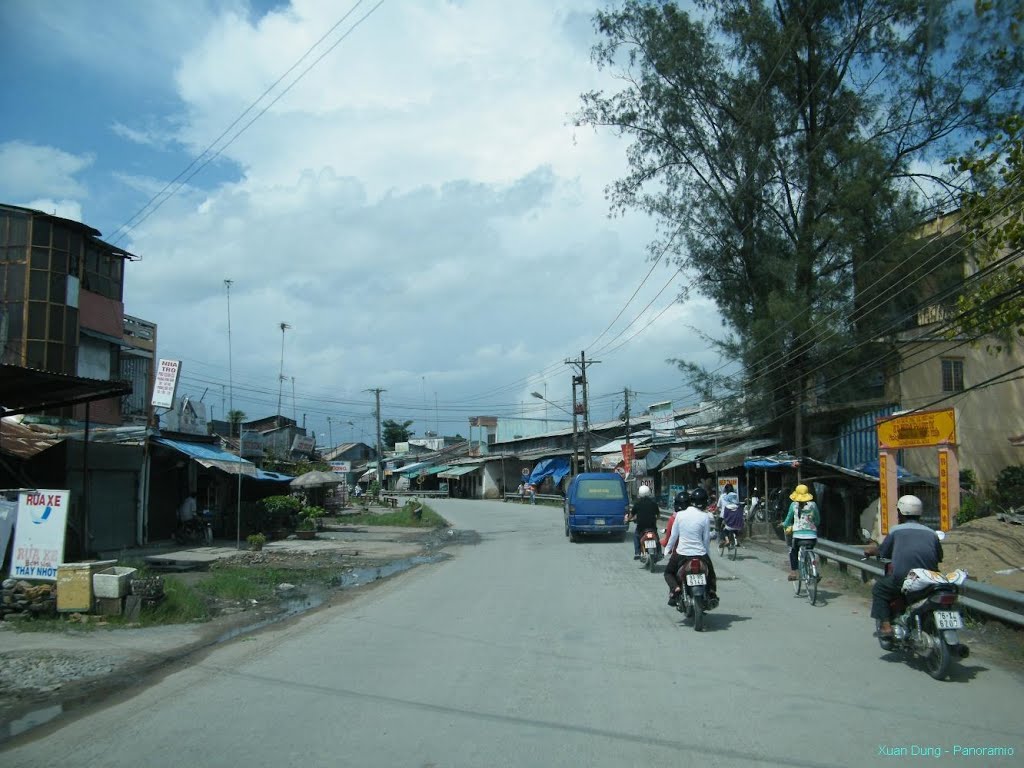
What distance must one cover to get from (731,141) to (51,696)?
→ 27.2 m

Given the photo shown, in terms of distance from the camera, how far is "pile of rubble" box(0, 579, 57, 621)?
448 inches

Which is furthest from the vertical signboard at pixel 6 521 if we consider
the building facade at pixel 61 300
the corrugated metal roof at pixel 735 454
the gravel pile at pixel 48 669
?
the corrugated metal roof at pixel 735 454

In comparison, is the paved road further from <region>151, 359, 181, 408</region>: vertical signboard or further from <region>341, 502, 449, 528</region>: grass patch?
<region>341, 502, 449, 528</region>: grass patch

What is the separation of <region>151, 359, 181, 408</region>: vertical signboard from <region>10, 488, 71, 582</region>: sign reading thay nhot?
9654 mm

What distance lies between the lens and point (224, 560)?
1983 centimetres

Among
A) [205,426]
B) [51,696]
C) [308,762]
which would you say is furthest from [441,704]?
[205,426]

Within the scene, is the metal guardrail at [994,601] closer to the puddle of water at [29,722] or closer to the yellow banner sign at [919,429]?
the yellow banner sign at [919,429]

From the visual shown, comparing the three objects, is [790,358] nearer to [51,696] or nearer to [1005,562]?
[1005,562]

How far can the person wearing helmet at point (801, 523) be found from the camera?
1293 cm

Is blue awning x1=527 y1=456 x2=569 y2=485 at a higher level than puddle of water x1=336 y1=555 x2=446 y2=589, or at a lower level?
higher

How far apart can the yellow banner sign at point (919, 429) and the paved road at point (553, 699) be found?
7.89 meters

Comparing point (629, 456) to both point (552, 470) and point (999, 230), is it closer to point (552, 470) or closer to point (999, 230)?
point (552, 470)

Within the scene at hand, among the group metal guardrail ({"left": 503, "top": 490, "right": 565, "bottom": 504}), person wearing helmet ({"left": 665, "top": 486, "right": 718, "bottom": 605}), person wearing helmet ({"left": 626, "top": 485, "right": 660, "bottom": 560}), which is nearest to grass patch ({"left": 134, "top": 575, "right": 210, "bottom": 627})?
person wearing helmet ({"left": 665, "top": 486, "right": 718, "bottom": 605})

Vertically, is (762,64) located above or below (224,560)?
above
